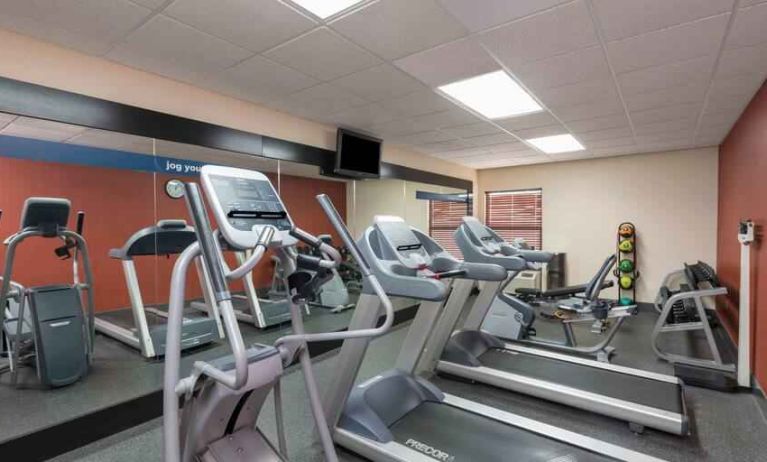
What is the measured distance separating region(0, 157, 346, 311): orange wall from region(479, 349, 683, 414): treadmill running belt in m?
3.17

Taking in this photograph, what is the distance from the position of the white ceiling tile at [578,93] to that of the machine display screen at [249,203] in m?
2.68

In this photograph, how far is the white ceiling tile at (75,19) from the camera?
79.6 inches

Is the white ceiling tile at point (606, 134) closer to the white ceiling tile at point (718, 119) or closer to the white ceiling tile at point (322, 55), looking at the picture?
the white ceiling tile at point (718, 119)

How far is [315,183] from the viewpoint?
4.62 metres

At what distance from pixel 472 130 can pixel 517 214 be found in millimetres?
3166

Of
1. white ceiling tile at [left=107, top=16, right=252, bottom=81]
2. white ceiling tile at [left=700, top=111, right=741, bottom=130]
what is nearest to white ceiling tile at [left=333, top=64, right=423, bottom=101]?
white ceiling tile at [left=107, top=16, right=252, bottom=81]

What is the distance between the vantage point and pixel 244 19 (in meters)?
2.17

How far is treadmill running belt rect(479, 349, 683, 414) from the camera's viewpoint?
8.72 feet

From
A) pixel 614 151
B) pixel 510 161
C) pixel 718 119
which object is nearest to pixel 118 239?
pixel 510 161

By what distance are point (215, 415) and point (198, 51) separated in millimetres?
2313

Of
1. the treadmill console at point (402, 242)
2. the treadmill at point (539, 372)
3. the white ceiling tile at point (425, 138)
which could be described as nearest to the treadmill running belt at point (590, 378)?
the treadmill at point (539, 372)

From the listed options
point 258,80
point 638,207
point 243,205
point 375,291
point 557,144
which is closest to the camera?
point 243,205

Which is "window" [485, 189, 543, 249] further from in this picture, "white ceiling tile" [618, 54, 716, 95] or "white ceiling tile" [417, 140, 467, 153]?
"white ceiling tile" [618, 54, 716, 95]

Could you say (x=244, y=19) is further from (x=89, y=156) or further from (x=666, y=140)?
(x=666, y=140)
